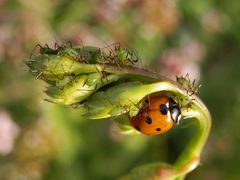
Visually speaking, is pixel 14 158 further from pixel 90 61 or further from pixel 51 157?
pixel 90 61

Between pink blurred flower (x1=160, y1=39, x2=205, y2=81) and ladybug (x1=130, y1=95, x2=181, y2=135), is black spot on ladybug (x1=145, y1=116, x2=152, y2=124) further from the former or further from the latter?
pink blurred flower (x1=160, y1=39, x2=205, y2=81)

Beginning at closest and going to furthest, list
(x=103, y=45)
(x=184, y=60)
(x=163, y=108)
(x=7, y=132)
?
(x=163, y=108) → (x=7, y=132) → (x=103, y=45) → (x=184, y=60)

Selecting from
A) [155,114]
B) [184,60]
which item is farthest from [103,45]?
[155,114]

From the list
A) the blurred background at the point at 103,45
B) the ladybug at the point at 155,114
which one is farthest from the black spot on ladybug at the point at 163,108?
the blurred background at the point at 103,45

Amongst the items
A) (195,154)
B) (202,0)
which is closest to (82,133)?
(202,0)

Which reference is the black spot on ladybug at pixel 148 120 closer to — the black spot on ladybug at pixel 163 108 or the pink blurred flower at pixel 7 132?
the black spot on ladybug at pixel 163 108

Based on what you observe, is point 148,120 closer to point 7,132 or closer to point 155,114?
point 155,114
